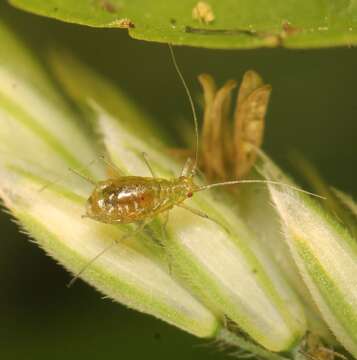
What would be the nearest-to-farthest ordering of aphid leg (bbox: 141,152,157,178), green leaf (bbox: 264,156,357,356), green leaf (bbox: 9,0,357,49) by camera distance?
1. green leaf (bbox: 264,156,357,356)
2. green leaf (bbox: 9,0,357,49)
3. aphid leg (bbox: 141,152,157,178)

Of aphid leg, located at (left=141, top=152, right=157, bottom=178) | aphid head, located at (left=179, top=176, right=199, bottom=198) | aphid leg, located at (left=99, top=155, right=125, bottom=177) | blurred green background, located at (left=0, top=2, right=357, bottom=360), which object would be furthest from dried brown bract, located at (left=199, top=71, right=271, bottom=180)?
blurred green background, located at (left=0, top=2, right=357, bottom=360)

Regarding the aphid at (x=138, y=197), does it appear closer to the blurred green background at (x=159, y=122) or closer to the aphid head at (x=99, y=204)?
the aphid head at (x=99, y=204)

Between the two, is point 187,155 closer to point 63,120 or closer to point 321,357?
point 63,120

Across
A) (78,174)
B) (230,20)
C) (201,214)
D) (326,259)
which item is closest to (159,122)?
(78,174)

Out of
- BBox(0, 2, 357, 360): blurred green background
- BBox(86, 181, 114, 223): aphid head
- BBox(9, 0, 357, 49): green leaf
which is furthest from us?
BBox(0, 2, 357, 360): blurred green background

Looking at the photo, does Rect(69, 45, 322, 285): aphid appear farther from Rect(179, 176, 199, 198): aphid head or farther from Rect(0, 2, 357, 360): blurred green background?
Rect(0, 2, 357, 360): blurred green background

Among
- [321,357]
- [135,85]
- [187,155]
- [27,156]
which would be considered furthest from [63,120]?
[321,357]

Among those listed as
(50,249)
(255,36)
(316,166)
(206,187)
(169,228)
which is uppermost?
(316,166)
